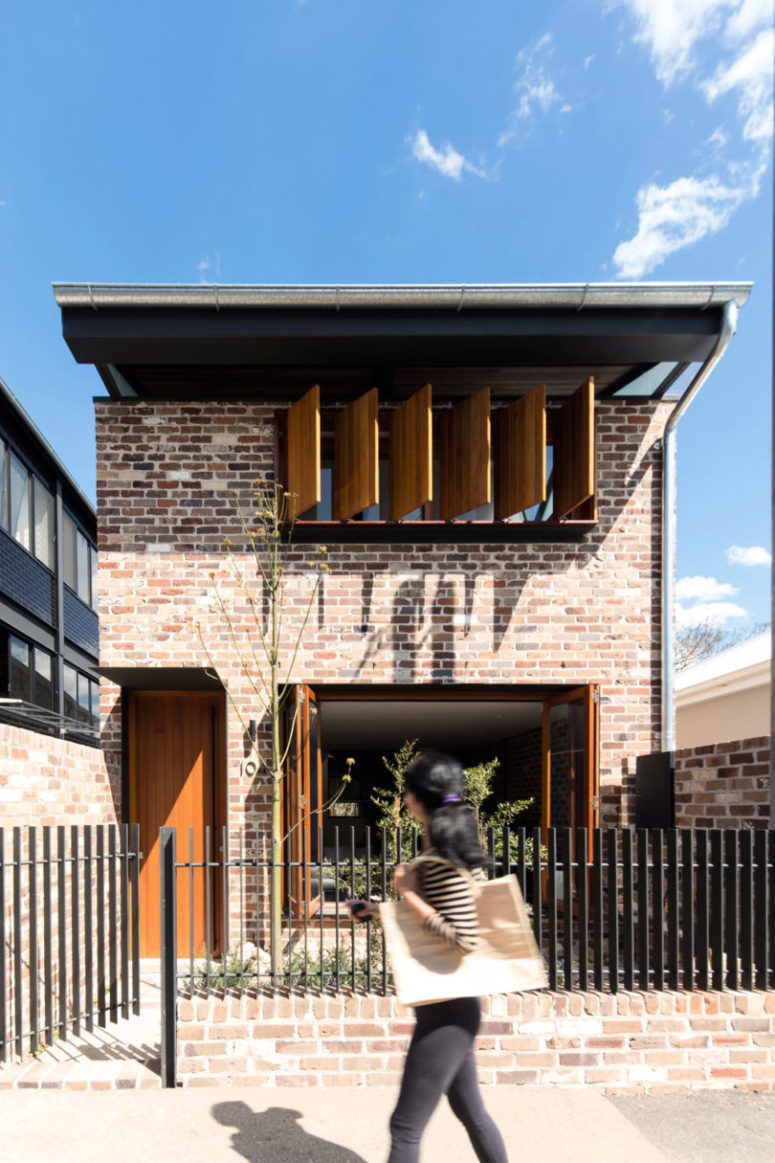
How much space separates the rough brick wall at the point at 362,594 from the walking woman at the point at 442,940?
14.9 ft

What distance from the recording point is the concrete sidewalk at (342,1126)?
11.3 feet

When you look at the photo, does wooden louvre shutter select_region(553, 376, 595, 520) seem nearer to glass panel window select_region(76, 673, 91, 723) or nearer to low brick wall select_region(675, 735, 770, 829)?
low brick wall select_region(675, 735, 770, 829)

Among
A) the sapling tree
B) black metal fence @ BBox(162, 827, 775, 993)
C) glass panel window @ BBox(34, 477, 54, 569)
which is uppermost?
glass panel window @ BBox(34, 477, 54, 569)

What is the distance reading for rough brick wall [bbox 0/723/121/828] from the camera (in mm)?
5176

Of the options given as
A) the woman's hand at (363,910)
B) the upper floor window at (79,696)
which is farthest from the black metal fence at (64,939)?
the upper floor window at (79,696)

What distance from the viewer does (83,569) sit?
19375mm

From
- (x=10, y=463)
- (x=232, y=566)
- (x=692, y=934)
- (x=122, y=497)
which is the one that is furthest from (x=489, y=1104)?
(x=10, y=463)

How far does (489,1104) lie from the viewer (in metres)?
3.91

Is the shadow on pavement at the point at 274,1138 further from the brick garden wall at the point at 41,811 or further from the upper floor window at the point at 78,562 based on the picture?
the upper floor window at the point at 78,562

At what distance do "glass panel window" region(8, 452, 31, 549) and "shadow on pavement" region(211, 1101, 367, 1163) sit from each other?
39.7 feet

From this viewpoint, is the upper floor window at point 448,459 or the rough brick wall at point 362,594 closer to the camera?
the upper floor window at point 448,459

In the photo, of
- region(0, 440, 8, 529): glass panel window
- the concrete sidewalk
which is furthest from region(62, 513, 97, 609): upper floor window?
the concrete sidewalk

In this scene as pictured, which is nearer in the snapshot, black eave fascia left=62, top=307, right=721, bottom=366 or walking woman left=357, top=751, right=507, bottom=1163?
walking woman left=357, top=751, right=507, bottom=1163

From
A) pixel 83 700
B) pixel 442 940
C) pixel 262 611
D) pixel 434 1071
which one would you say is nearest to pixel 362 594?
pixel 262 611
